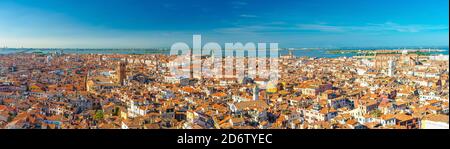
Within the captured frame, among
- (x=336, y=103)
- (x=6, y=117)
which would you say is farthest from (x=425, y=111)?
(x=6, y=117)

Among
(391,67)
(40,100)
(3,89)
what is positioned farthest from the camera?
(391,67)

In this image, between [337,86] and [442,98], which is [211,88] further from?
[442,98]

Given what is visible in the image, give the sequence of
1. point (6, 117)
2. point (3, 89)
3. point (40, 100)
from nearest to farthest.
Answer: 1. point (6, 117)
2. point (40, 100)
3. point (3, 89)
